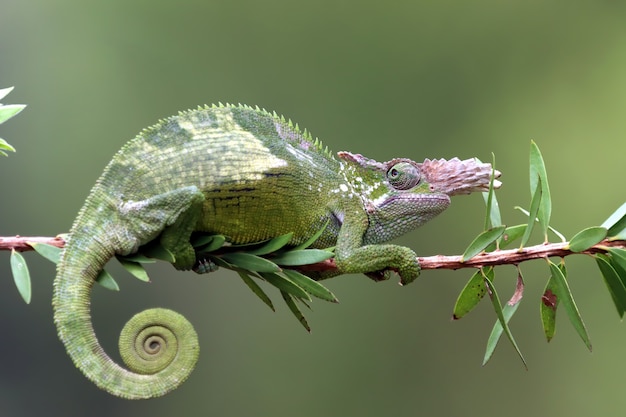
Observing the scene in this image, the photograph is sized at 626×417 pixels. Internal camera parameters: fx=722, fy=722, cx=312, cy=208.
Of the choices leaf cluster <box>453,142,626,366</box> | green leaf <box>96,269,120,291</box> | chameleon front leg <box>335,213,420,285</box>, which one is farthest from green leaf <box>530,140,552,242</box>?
green leaf <box>96,269,120,291</box>

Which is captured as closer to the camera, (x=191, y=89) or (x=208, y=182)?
(x=208, y=182)

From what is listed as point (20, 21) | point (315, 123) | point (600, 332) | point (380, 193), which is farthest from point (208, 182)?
point (600, 332)

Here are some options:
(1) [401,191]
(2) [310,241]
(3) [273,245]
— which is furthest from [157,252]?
(1) [401,191]

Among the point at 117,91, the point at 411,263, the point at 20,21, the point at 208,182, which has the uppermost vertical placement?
the point at 20,21

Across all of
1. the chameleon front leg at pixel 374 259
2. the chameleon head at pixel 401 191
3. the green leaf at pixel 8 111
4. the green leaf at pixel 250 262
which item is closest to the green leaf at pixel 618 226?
the chameleon head at pixel 401 191

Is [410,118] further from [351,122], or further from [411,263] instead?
[411,263]

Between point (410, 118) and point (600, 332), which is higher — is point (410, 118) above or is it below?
above

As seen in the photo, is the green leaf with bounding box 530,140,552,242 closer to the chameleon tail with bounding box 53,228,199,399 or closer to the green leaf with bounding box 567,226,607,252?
the green leaf with bounding box 567,226,607,252
